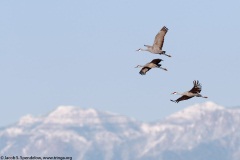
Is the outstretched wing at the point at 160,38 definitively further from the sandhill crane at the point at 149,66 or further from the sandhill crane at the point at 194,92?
the sandhill crane at the point at 194,92

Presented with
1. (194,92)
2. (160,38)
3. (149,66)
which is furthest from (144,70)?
(194,92)

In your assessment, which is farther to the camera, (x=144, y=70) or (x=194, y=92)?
(x=144, y=70)

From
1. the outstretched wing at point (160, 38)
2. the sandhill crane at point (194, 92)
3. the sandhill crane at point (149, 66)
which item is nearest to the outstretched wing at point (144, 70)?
the sandhill crane at point (149, 66)

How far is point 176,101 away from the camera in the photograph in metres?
78.2

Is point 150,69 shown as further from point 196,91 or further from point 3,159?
point 3,159

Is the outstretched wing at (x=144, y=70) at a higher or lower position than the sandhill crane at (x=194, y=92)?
higher

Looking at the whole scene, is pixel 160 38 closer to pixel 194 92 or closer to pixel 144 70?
pixel 144 70

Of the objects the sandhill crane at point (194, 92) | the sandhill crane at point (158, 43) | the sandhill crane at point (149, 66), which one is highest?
the sandhill crane at point (158, 43)

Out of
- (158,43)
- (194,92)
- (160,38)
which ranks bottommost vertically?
(194,92)

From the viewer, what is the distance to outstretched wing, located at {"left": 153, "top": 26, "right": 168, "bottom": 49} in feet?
275

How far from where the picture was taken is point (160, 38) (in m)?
84.9

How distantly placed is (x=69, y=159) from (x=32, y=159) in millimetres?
9063

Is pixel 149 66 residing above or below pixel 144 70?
below

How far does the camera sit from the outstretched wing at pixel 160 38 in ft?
275
